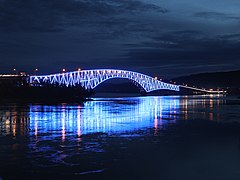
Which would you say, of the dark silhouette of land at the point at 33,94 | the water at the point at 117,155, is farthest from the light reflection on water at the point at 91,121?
the dark silhouette of land at the point at 33,94

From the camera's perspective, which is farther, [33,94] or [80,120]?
[33,94]

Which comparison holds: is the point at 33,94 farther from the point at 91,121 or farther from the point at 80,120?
the point at 91,121

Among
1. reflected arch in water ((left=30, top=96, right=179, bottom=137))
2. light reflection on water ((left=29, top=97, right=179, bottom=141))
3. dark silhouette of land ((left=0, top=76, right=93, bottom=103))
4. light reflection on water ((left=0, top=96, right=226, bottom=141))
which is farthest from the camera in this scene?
dark silhouette of land ((left=0, top=76, right=93, bottom=103))

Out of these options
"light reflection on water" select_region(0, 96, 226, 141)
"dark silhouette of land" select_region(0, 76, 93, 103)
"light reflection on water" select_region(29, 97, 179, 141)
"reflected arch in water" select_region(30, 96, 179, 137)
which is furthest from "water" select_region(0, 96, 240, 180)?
"dark silhouette of land" select_region(0, 76, 93, 103)

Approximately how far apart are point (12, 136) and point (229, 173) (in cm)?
1262

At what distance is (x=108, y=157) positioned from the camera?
14836mm

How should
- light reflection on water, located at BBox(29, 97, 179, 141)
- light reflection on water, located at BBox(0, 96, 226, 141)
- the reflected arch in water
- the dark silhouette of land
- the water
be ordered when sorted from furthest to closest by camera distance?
the dark silhouette of land, light reflection on water, located at BBox(29, 97, 179, 141), the reflected arch in water, light reflection on water, located at BBox(0, 96, 226, 141), the water

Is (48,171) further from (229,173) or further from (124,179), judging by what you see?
(229,173)

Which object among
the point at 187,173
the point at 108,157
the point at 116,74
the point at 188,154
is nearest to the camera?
the point at 187,173

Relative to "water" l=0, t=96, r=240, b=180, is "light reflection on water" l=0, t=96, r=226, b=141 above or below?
above

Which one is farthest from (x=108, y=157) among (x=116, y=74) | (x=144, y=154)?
(x=116, y=74)

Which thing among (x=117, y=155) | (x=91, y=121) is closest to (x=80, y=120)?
(x=91, y=121)

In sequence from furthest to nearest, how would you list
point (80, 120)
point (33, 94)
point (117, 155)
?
point (33, 94) < point (80, 120) < point (117, 155)

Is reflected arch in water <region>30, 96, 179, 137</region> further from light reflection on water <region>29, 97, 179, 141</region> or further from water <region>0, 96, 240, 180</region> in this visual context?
water <region>0, 96, 240, 180</region>
